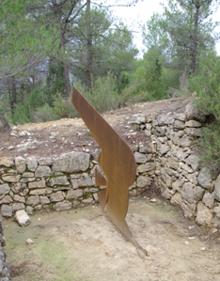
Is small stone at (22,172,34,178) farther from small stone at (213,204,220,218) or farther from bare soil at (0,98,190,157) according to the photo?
small stone at (213,204,220,218)

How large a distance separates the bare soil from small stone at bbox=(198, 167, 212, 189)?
0.97 metres

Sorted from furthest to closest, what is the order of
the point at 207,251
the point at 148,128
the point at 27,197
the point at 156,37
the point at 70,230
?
the point at 156,37 < the point at 148,128 < the point at 27,197 < the point at 70,230 < the point at 207,251

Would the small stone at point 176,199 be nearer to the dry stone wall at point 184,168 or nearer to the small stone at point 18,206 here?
the dry stone wall at point 184,168

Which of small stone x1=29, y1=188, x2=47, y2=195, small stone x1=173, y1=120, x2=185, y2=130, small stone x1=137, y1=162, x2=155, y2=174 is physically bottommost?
small stone x1=29, y1=188, x2=47, y2=195

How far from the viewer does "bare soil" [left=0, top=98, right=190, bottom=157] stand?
4523 mm

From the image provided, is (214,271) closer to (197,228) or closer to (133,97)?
(197,228)

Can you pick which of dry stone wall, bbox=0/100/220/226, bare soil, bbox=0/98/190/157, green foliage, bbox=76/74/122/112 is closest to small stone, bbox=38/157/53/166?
dry stone wall, bbox=0/100/220/226

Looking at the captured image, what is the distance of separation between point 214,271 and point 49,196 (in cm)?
212

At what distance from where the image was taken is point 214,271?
3.05 meters

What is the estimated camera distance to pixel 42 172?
427cm

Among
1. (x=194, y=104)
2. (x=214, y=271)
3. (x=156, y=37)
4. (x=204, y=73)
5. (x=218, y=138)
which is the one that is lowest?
(x=214, y=271)

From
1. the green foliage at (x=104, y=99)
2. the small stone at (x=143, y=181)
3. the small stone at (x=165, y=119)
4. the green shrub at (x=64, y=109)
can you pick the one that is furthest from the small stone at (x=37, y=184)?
the green shrub at (x=64, y=109)

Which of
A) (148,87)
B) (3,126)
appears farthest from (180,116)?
(148,87)

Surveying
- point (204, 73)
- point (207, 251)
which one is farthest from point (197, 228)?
point (204, 73)
